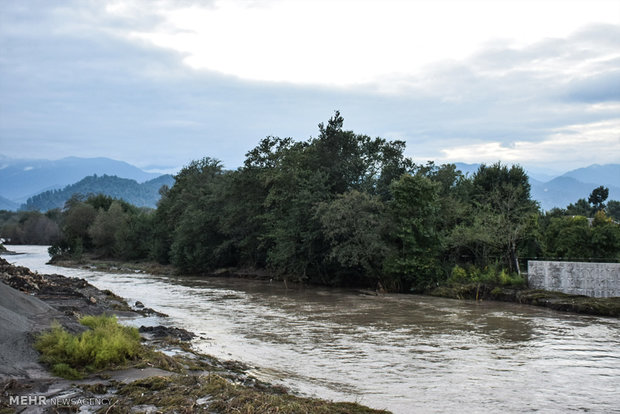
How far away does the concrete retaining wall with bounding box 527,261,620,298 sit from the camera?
27.8 metres

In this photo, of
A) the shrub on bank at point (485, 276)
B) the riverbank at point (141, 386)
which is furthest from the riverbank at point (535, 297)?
the riverbank at point (141, 386)

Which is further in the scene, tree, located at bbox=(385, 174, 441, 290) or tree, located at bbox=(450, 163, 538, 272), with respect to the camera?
tree, located at bbox=(385, 174, 441, 290)

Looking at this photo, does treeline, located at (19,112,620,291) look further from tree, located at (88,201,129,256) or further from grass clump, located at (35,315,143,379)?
grass clump, located at (35,315,143,379)

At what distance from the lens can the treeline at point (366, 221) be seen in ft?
120

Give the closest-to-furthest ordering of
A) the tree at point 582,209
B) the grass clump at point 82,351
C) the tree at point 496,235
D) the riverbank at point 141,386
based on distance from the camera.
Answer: the riverbank at point 141,386, the grass clump at point 82,351, the tree at point 496,235, the tree at point 582,209

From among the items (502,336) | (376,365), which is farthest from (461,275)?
(376,365)

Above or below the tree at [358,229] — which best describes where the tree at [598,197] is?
above

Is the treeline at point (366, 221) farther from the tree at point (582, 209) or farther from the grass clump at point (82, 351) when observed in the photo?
the grass clump at point (82, 351)

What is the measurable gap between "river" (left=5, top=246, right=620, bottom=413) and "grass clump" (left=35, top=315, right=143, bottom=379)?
12.6 ft

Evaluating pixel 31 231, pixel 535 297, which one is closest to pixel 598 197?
pixel 535 297

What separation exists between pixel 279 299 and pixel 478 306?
13.0 metres

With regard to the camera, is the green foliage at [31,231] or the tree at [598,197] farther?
the green foliage at [31,231]

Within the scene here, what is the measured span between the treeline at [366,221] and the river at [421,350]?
567cm

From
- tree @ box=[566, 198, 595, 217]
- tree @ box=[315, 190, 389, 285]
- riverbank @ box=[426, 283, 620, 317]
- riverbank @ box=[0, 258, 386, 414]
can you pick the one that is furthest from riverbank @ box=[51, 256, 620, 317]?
tree @ box=[566, 198, 595, 217]
